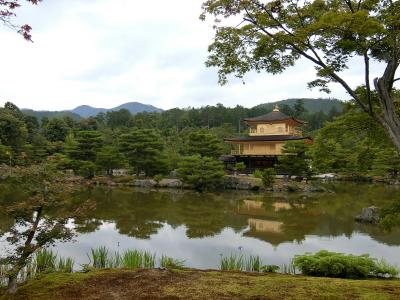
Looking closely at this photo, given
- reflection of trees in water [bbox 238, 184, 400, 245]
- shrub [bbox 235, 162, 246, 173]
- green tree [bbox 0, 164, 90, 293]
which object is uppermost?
green tree [bbox 0, 164, 90, 293]

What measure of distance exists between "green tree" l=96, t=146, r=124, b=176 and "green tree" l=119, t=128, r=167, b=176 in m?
0.57

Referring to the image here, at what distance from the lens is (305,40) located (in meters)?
4.61

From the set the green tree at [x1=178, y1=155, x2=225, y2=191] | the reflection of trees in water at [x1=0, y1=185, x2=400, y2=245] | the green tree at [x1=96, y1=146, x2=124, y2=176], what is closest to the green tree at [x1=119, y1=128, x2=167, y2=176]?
the green tree at [x1=96, y1=146, x2=124, y2=176]

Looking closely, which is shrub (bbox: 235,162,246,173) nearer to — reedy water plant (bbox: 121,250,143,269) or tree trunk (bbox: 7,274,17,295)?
reedy water plant (bbox: 121,250,143,269)

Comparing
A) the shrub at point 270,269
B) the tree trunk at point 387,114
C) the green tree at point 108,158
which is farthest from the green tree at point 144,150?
the tree trunk at point 387,114

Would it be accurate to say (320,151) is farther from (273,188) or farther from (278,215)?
(273,188)

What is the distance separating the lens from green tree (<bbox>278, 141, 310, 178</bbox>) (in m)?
24.8

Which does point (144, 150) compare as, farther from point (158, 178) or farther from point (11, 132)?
point (11, 132)

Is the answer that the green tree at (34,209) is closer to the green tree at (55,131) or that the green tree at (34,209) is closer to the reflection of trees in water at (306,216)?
the reflection of trees in water at (306,216)

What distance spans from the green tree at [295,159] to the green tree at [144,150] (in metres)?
8.53

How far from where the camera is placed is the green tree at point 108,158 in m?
27.5

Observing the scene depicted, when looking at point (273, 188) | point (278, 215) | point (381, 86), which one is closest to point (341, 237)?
point (278, 215)

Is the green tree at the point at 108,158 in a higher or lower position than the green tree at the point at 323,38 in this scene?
lower

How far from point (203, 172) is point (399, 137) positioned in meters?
19.6
